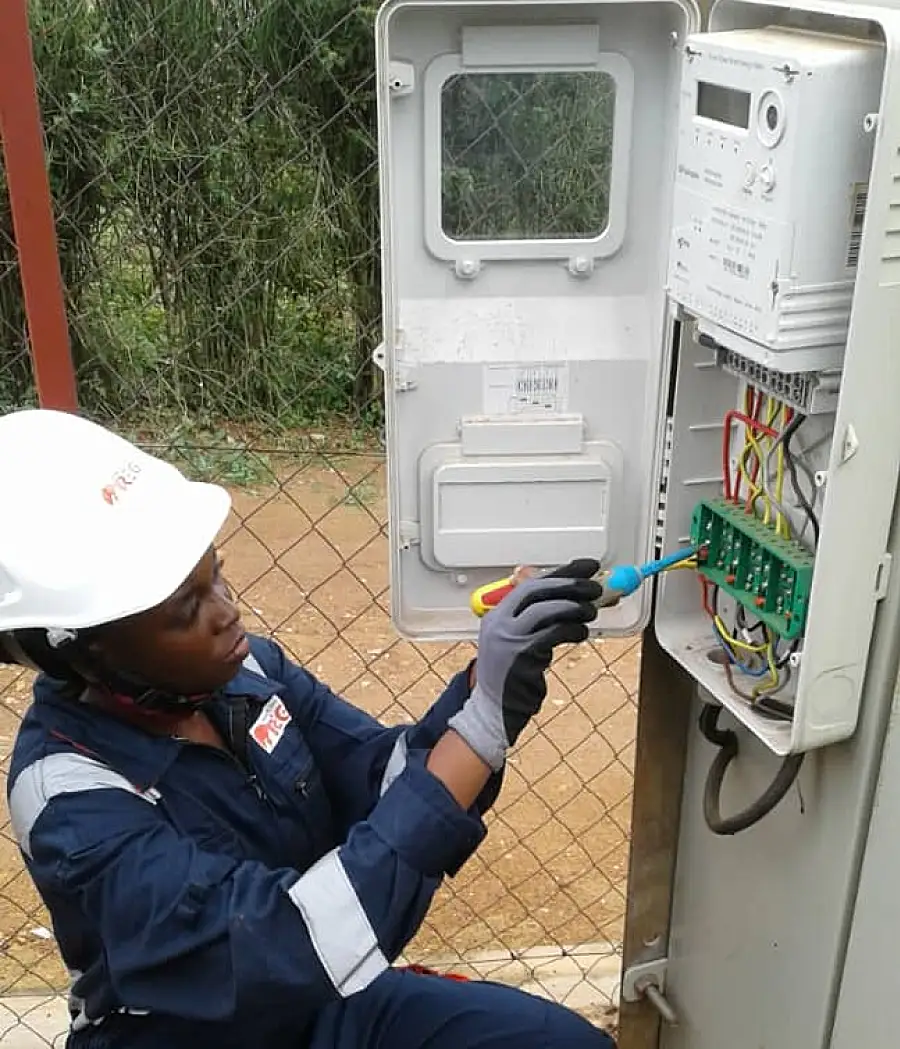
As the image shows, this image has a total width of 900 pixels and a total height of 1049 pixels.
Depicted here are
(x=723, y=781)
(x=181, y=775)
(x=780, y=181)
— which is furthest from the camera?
(x=723, y=781)

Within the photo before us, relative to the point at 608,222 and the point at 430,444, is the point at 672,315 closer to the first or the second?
the point at 608,222

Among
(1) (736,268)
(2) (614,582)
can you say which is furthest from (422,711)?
(1) (736,268)

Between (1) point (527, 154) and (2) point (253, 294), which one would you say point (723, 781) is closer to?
(1) point (527, 154)

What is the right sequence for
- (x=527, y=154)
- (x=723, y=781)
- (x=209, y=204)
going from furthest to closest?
(x=209, y=204)
(x=723, y=781)
(x=527, y=154)

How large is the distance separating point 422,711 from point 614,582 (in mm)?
1761

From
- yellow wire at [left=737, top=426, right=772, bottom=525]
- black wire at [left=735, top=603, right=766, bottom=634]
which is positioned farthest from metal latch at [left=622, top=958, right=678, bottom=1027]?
yellow wire at [left=737, top=426, right=772, bottom=525]

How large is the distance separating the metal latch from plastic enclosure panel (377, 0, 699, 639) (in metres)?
0.57

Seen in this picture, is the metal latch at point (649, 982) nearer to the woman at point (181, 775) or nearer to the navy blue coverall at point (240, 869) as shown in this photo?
the navy blue coverall at point (240, 869)

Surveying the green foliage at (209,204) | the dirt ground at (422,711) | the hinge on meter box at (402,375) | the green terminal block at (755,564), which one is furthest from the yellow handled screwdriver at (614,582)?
the green foliage at (209,204)

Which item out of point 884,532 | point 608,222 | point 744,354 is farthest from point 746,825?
point 608,222

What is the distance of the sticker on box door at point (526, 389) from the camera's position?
4.69 ft

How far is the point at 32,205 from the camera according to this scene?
1270 millimetres

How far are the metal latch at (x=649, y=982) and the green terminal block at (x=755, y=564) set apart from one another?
2.24ft

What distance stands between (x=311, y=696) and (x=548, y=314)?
526 millimetres
